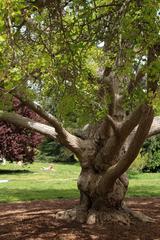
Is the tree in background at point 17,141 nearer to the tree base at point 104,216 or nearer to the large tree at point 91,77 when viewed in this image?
the large tree at point 91,77

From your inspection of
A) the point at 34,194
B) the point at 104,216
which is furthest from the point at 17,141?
the point at 104,216

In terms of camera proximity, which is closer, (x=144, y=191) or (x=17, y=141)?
(x=144, y=191)

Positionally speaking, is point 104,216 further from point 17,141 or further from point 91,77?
point 17,141

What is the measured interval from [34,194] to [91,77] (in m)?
7.20

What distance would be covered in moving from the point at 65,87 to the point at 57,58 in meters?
0.52

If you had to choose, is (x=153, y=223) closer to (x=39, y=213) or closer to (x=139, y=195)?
(x=39, y=213)

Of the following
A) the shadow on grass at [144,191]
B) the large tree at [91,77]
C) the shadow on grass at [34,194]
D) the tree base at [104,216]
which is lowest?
the tree base at [104,216]

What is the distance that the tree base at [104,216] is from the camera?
975cm

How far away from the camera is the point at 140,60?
6.62m

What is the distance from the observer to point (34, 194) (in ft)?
51.6

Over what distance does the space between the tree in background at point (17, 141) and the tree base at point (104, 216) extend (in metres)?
15.4

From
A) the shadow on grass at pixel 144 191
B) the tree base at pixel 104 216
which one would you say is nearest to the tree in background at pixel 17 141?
the shadow on grass at pixel 144 191

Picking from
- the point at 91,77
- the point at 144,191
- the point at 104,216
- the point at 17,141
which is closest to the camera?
the point at 91,77

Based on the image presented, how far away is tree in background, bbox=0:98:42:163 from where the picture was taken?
2578 centimetres
